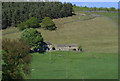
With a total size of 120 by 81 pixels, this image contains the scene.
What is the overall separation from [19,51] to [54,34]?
66657 mm

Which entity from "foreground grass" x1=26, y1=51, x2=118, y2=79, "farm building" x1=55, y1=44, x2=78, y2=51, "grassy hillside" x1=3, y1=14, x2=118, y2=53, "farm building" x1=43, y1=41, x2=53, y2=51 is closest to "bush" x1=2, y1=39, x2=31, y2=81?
"foreground grass" x1=26, y1=51, x2=118, y2=79

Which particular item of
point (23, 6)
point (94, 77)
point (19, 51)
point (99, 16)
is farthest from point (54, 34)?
point (19, 51)

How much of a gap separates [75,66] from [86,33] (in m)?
47.9

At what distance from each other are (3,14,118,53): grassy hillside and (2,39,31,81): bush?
47773 mm

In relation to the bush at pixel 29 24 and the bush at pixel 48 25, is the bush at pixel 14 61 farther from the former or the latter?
the bush at pixel 48 25

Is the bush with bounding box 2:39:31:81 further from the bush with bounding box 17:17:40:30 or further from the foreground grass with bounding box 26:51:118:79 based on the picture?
the bush with bounding box 17:17:40:30

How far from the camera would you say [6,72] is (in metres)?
29.2

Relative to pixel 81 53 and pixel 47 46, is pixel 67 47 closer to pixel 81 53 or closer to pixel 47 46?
pixel 47 46

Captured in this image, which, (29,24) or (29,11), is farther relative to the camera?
(29,11)

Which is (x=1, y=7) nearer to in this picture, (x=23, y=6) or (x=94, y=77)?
(x=23, y=6)

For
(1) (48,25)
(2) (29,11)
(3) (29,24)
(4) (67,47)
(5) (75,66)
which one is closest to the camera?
(5) (75,66)

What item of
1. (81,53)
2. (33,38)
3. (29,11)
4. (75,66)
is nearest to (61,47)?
(81,53)

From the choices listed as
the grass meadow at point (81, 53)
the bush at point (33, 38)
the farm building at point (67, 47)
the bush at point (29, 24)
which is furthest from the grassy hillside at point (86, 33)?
the bush at point (33, 38)

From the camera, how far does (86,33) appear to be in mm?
102625
